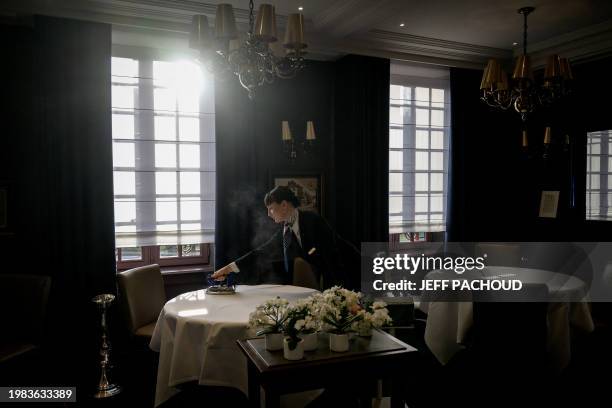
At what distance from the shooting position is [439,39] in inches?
217

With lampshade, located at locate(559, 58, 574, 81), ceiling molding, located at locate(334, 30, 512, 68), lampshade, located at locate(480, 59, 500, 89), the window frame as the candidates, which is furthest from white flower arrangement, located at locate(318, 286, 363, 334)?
ceiling molding, located at locate(334, 30, 512, 68)

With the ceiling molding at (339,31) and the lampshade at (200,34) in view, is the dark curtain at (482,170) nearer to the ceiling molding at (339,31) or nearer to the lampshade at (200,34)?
the ceiling molding at (339,31)

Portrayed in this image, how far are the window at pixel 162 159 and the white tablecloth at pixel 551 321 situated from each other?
237 cm

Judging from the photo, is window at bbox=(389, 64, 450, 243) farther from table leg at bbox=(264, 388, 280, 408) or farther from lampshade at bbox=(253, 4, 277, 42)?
table leg at bbox=(264, 388, 280, 408)

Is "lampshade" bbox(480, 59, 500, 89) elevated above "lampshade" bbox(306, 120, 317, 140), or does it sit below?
above

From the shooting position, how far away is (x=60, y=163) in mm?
4117

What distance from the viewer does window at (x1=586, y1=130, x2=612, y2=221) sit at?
5277 mm

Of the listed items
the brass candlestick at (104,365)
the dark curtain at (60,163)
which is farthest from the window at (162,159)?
the brass candlestick at (104,365)

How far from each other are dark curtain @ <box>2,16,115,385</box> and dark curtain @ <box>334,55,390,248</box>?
97.1 inches

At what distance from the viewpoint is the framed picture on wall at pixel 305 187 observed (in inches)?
204

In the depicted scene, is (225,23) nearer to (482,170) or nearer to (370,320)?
(370,320)

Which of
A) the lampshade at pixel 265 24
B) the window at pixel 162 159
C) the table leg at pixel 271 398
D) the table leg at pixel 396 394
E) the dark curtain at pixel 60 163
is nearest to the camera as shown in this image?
the table leg at pixel 271 398

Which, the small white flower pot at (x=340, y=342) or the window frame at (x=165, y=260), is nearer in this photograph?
the small white flower pot at (x=340, y=342)

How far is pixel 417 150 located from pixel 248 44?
3820 mm
